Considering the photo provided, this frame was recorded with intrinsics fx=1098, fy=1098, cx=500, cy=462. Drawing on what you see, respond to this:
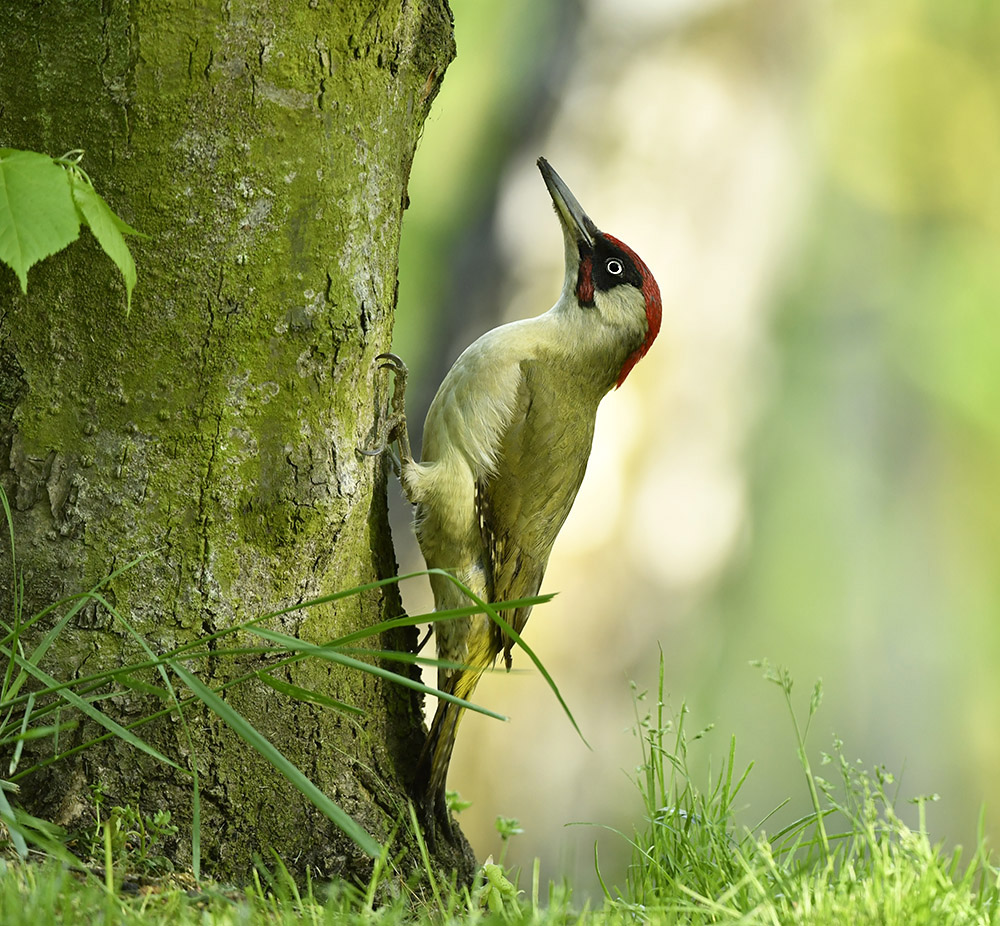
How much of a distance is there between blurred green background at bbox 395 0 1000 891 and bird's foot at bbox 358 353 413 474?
37.3 inches

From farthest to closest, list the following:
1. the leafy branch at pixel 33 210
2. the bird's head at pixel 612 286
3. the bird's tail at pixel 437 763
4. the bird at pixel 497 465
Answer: the bird's head at pixel 612 286
the bird at pixel 497 465
the bird's tail at pixel 437 763
the leafy branch at pixel 33 210

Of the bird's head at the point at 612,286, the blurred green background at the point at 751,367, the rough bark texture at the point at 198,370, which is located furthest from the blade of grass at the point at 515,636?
the bird's head at the point at 612,286

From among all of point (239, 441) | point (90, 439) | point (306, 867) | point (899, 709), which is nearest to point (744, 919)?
point (306, 867)

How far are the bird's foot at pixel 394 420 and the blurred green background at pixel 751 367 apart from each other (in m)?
0.95

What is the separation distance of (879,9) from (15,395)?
31.6 feet

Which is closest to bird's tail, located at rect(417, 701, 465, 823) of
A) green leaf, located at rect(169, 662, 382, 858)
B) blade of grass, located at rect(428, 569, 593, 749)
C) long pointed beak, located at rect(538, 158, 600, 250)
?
blade of grass, located at rect(428, 569, 593, 749)

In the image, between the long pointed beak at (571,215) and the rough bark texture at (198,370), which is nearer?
the rough bark texture at (198,370)

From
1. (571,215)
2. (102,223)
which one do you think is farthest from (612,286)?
(102,223)

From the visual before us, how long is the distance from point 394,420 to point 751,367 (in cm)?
455

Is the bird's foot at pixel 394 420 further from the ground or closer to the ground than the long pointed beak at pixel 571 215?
closer to the ground

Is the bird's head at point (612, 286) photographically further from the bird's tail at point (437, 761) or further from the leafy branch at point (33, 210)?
the leafy branch at point (33, 210)

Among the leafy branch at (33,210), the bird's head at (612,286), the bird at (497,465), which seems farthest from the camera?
the bird's head at (612,286)

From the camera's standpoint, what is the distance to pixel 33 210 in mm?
1616

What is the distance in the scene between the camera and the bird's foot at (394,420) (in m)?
2.57
